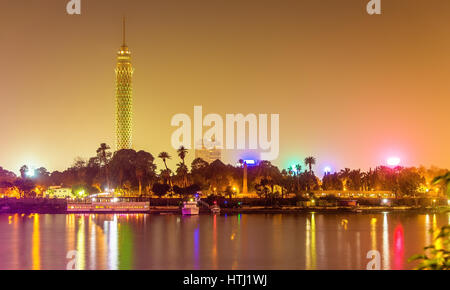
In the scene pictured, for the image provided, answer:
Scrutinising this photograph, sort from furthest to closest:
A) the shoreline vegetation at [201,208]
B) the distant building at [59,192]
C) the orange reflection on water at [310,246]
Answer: the distant building at [59,192], the shoreline vegetation at [201,208], the orange reflection on water at [310,246]

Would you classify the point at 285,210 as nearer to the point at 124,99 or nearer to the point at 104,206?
the point at 104,206

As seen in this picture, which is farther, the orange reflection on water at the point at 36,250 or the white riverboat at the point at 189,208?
the white riverboat at the point at 189,208

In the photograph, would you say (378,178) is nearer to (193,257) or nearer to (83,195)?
(83,195)

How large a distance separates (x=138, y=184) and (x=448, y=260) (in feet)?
347

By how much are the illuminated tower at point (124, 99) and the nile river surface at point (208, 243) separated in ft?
243

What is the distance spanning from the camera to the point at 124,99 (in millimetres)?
162125

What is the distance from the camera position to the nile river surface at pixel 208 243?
45344 mm

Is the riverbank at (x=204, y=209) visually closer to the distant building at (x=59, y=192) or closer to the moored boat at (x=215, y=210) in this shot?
the moored boat at (x=215, y=210)

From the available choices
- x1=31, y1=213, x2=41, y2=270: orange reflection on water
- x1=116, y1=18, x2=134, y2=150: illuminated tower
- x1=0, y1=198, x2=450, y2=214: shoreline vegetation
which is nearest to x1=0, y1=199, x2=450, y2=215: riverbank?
x1=0, y1=198, x2=450, y2=214: shoreline vegetation

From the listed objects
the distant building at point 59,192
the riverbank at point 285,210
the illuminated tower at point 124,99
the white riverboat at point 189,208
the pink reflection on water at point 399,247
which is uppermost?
the illuminated tower at point 124,99

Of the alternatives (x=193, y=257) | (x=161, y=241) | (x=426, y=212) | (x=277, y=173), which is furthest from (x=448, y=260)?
(x=277, y=173)

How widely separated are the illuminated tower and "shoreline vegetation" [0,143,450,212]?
26811 mm

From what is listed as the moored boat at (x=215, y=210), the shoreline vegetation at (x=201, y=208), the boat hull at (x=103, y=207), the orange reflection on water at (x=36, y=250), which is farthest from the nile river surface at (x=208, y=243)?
the shoreline vegetation at (x=201, y=208)

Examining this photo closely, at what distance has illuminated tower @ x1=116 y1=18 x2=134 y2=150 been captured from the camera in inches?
6176
